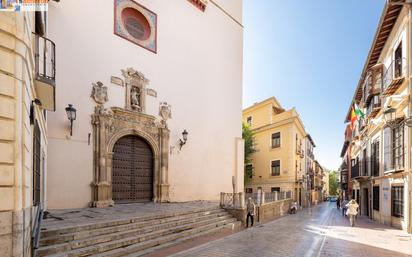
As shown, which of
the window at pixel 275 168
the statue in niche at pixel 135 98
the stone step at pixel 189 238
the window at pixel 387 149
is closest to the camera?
the stone step at pixel 189 238

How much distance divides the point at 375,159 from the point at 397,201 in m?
4.49

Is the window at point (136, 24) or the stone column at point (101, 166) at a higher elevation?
the window at point (136, 24)

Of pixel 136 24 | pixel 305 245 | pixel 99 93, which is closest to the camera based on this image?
pixel 305 245

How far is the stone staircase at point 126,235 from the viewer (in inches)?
234

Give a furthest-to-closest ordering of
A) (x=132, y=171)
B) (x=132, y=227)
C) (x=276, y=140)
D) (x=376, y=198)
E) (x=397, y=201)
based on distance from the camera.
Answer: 1. (x=276, y=140)
2. (x=376, y=198)
3. (x=132, y=171)
4. (x=397, y=201)
5. (x=132, y=227)

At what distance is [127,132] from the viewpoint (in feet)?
42.0

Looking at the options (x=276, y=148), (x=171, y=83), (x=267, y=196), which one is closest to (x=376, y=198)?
(x=267, y=196)

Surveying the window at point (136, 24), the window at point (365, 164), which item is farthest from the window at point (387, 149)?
the window at point (136, 24)

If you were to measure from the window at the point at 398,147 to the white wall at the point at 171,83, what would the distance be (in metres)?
9.83

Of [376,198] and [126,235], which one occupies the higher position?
[126,235]

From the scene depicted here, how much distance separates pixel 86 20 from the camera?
38.3 feet

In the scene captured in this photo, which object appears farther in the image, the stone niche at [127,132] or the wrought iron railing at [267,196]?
the wrought iron railing at [267,196]

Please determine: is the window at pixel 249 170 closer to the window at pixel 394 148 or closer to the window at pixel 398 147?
the window at pixel 394 148

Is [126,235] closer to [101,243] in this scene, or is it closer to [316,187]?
[101,243]
